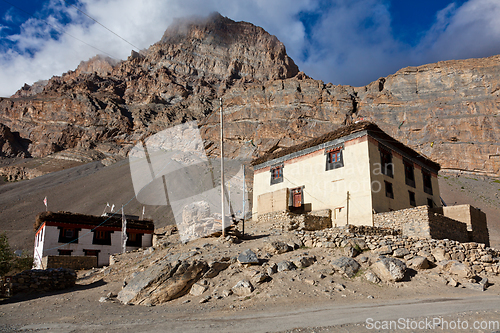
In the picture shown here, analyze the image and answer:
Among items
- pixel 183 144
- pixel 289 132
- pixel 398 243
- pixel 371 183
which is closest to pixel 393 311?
pixel 398 243

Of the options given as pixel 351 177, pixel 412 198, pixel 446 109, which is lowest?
pixel 412 198

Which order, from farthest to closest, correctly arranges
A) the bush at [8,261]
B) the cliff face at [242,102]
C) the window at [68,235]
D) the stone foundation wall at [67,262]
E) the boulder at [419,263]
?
1. the cliff face at [242,102]
2. the window at [68,235]
3. the bush at [8,261]
4. the stone foundation wall at [67,262]
5. the boulder at [419,263]

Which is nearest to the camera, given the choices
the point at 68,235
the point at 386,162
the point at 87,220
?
the point at 386,162

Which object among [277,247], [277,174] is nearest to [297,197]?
[277,174]

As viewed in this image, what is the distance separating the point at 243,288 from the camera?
10.0 metres

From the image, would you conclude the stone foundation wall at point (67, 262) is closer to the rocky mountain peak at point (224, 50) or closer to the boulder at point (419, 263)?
the boulder at point (419, 263)

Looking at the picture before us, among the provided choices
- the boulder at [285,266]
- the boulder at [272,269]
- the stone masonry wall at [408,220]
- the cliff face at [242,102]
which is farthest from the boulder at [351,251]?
the cliff face at [242,102]

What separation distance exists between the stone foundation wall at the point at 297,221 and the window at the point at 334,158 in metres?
3.54

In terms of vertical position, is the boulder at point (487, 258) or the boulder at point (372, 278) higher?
the boulder at point (487, 258)

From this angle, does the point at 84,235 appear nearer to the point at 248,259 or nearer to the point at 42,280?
the point at 42,280

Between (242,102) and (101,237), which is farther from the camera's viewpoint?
(242,102)

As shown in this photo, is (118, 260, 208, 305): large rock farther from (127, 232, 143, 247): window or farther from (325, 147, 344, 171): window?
(127, 232, 143, 247): window

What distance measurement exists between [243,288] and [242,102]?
9514 centimetres

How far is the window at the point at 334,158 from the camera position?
21672 millimetres
